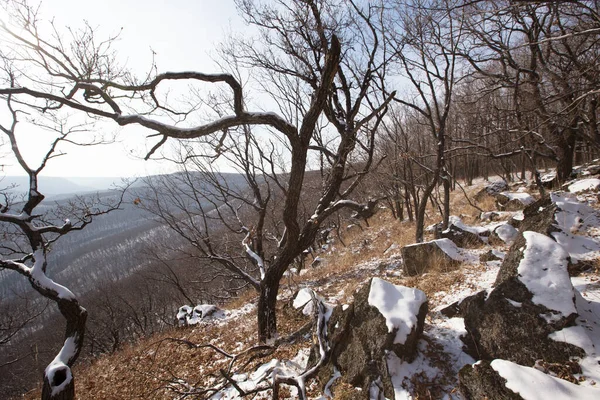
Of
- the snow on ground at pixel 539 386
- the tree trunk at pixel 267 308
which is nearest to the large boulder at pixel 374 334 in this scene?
the snow on ground at pixel 539 386

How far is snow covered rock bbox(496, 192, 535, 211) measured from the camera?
8.25 m

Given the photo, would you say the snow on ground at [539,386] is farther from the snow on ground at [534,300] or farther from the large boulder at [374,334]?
the large boulder at [374,334]

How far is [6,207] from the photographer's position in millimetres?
5301

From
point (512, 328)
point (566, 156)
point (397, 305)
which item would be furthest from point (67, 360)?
point (566, 156)

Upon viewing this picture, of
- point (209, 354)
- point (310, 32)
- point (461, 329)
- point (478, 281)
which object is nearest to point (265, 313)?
point (209, 354)

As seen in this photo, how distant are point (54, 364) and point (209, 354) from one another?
2.63m

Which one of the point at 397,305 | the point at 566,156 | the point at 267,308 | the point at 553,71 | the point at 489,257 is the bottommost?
the point at 267,308

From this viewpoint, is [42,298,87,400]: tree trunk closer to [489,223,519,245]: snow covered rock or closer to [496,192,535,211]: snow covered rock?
[489,223,519,245]: snow covered rock

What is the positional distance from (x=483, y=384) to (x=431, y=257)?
3721 mm

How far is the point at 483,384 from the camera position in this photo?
200 centimetres

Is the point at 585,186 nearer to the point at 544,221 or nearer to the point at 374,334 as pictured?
the point at 544,221

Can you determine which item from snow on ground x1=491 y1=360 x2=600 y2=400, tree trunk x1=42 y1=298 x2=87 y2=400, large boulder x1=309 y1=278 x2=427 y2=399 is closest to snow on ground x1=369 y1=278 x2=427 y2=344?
large boulder x1=309 y1=278 x2=427 y2=399

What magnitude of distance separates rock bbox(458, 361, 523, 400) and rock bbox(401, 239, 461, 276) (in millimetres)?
3265

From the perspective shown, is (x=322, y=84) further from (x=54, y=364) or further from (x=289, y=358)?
(x=54, y=364)
